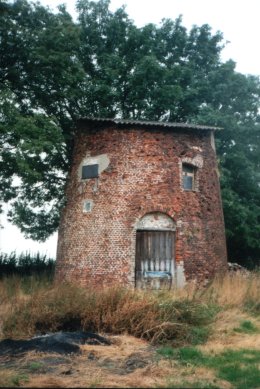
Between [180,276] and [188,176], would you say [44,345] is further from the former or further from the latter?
[188,176]

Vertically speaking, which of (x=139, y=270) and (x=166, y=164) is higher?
(x=166, y=164)

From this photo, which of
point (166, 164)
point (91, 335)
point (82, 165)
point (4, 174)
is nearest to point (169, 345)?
point (91, 335)

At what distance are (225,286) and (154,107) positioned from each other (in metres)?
11.3

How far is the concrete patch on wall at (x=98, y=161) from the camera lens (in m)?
15.8

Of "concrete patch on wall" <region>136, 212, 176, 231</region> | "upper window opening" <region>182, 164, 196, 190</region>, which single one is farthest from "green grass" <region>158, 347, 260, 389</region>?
"upper window opening" <region>182, 164, 196, 190</region>

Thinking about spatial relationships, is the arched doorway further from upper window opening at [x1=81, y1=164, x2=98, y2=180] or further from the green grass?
the green grass

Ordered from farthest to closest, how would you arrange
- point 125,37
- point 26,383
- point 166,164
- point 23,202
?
point 125,37, point 23,202, point 166,164, point 26,383

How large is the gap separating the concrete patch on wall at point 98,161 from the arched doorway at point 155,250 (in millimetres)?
2415

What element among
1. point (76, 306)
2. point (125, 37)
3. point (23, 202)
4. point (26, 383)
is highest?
point (125, 37)

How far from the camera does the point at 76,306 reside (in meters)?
8.72

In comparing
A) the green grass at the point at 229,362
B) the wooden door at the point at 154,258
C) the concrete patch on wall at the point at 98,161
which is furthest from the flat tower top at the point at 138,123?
the green grass at the point at 229,362

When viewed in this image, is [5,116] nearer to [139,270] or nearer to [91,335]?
[139,270]

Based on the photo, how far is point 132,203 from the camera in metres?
15.2

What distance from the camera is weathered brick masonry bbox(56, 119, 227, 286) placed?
A: 589 inches
